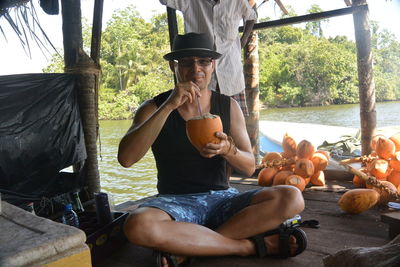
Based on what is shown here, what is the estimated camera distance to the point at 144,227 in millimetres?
1551

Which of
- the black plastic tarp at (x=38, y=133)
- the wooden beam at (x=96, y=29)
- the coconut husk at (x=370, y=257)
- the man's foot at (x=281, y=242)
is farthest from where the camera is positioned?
the wooden beam at (x=96, y=29)

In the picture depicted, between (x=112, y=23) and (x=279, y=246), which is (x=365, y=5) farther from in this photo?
(x=112, y=23)

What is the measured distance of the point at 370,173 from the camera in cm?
272

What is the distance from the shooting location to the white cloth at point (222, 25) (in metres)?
3.05

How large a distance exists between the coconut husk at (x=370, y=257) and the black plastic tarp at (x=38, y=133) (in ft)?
7.44

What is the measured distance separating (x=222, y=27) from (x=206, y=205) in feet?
6.17

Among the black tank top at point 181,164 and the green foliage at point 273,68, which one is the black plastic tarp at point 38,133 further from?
the green foliage at point 273,68

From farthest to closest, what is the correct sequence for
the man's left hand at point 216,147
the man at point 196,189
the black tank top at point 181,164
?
the black tank top at point 181,164, the man at point 196,189, the man's left hand at point 216,147

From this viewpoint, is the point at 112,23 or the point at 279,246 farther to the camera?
the point at 112,23

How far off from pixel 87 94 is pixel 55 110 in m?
0.30

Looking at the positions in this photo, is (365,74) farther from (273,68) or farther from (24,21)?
(273,68)

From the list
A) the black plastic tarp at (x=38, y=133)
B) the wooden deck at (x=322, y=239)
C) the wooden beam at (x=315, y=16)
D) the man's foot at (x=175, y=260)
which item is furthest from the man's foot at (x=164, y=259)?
the wooden beam at (x=315, y=16)

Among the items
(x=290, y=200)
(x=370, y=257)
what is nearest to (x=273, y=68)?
(x=290, y=200)

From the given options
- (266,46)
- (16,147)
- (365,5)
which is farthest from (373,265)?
(266,46)
